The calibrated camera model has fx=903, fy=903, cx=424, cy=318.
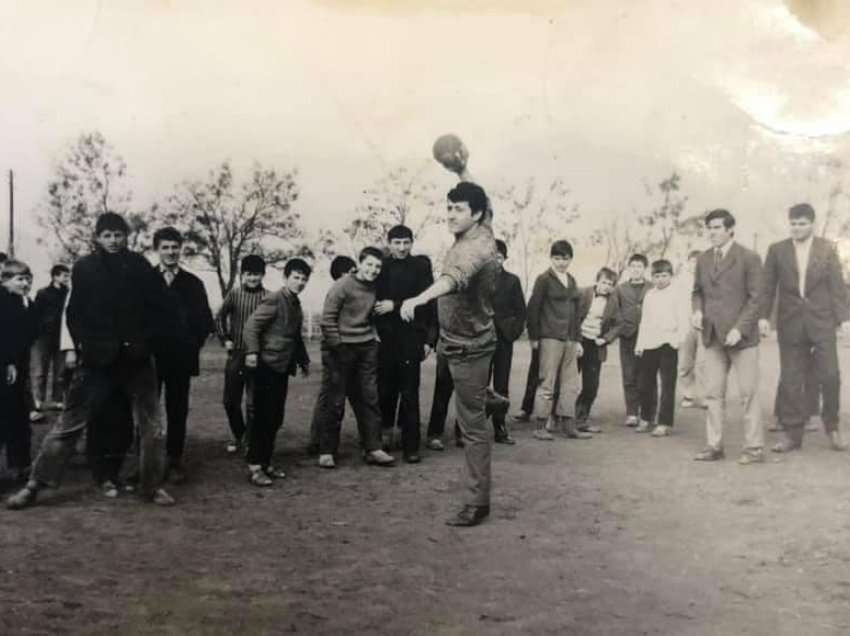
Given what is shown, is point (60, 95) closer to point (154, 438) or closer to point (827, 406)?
point (154, 438)

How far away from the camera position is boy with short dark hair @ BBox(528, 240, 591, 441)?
6844 mm

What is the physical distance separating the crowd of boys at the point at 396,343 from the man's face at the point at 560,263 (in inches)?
0.4

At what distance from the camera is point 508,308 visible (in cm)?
687

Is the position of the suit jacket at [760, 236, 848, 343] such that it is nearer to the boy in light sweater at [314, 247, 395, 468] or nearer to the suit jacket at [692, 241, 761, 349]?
the suit jacket at [692, 241, 761, 349]

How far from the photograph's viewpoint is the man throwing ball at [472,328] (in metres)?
4.18

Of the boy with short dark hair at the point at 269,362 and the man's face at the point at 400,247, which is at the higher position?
the man's face at the point at 400,247

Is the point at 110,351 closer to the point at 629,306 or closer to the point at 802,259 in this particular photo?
the point at 802,259

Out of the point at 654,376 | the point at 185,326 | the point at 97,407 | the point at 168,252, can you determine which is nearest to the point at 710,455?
the point at 654,376

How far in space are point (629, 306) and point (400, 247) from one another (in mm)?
2432

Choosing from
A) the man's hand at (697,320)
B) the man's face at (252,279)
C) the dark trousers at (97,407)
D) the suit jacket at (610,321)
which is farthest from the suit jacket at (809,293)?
the dark trousers at (97,407)

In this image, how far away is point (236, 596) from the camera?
10.2 feet

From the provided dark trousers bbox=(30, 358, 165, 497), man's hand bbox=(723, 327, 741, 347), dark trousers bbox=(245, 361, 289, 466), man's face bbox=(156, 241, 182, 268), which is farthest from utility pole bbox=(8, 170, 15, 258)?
man's hand bbox=(723, 327, 741, 347)

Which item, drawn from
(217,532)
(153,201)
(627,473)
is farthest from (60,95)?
(627,473)

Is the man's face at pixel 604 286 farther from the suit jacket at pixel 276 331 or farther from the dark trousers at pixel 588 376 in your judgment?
the suit jacket at pixel 276 331
